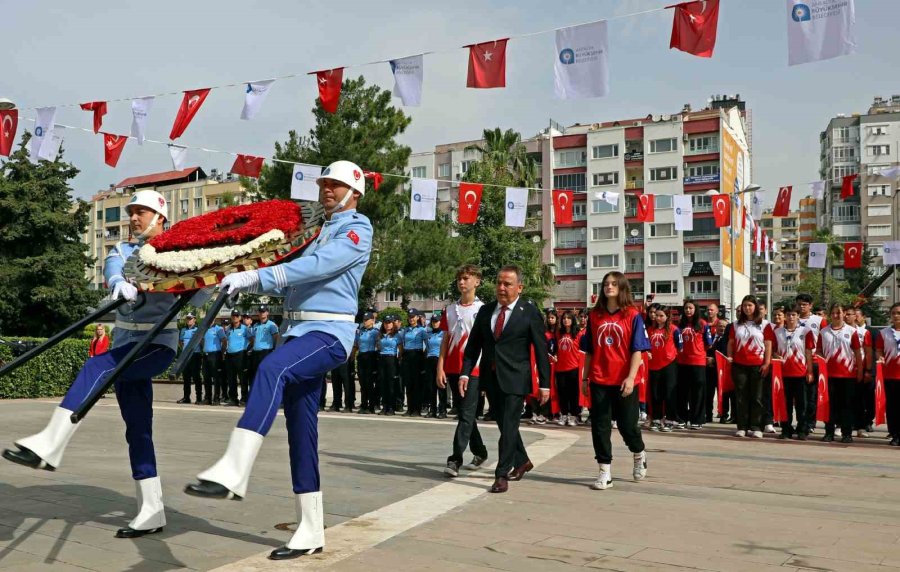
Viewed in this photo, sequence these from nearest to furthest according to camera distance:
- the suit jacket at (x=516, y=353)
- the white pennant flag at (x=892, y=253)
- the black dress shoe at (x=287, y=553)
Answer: the black dress shoe at (x=287, y=553) → the suit jacket at (x=516, y=353) → the white pennant flag at (x=892, y=253)

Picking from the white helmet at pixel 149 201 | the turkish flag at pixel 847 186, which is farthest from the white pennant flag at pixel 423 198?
the white helmet at pixel 149 201

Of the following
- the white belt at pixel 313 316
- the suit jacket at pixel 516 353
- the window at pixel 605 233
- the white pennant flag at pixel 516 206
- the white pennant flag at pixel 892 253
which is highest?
the window at pixel 605 233

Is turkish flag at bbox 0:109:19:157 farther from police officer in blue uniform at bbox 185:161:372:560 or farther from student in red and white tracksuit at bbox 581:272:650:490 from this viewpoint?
police officer in blue uniform at bbox 185:161:372:560

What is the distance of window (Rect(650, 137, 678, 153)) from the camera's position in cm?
7238

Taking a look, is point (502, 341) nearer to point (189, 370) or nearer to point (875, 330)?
Answer: point (875, 330)

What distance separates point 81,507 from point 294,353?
2.56 meters

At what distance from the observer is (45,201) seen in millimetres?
40938

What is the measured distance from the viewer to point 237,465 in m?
4.13

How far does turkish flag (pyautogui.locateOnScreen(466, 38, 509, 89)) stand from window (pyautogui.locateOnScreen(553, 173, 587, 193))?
64.0m

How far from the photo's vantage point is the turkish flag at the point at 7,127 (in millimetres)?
17797

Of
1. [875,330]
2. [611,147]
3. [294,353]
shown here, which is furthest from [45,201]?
[611,147]

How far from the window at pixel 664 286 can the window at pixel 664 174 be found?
28.2ft

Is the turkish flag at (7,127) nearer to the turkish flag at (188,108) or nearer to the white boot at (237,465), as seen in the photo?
the turkish flag at (188,108)

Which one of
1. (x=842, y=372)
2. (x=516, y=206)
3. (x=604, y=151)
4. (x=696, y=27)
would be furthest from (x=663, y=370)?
(x=604, y=151)
